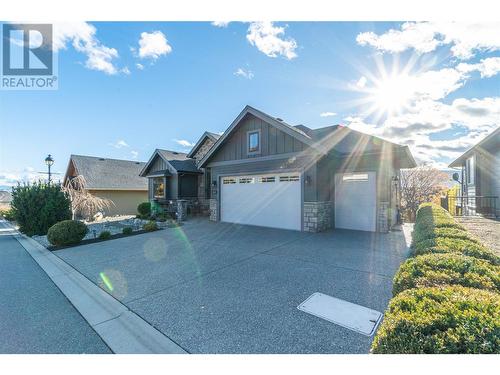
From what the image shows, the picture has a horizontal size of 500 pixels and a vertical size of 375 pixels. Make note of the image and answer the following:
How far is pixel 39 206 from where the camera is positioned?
10789mm

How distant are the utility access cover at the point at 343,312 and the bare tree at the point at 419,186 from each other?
59.1 ft

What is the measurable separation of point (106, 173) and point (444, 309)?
79.8ft

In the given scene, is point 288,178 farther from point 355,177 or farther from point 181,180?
point 181,180

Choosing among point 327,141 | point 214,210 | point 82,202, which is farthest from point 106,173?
point 327,141

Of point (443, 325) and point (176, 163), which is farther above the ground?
point (176, 163)

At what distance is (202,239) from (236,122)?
5.72 meters

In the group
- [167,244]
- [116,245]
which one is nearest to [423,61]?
[167,244]

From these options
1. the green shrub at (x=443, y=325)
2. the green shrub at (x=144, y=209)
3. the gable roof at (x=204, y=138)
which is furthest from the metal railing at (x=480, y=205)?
the green shrub at (x=144, y=209)

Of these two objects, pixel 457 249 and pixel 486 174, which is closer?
pixel 457 249

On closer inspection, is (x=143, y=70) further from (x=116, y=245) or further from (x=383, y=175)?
(x=383, y=175)

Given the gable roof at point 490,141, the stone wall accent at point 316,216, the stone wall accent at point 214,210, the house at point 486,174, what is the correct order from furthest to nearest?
1. the stone wall accent at point 214,210
2. the house at point 486,174
3. the gable roof at point 490,141
4. the stone wall accent at point 316,216

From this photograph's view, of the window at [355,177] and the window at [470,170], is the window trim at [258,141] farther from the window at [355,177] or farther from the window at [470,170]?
the window at [470,170]

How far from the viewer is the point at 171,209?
15.5 m
